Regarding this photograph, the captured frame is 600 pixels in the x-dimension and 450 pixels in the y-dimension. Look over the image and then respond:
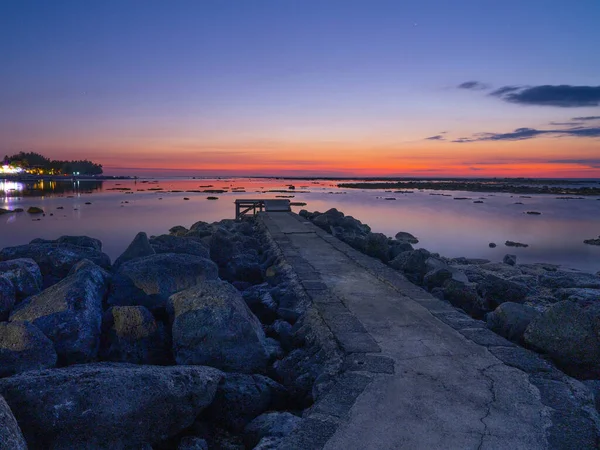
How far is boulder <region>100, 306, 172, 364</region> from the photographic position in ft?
15.4

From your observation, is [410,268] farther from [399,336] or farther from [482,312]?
[399,336]

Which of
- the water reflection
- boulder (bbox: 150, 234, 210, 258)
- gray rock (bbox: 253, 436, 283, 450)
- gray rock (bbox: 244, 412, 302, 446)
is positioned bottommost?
gray rock (bbox: 244, 412, 302, 446)

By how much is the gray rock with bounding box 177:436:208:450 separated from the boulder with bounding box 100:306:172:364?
1.63 meters

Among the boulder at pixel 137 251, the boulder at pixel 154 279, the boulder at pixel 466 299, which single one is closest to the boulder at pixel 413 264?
the boulder at pixel 466 299

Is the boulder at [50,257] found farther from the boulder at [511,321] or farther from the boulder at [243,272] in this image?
the boulder at [511,321]

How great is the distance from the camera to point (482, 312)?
245 inches

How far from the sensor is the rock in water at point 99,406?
9.56 ft

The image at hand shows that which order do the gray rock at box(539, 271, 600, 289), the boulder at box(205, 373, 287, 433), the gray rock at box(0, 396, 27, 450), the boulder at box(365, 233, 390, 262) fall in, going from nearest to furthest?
the gray rock at box(0, 396, 27, 450), the boulder at box(205, 373, 287, 433), the gray rock at box(539, 271, 600, 289), the boulder at box(365, 233, 390, 262)

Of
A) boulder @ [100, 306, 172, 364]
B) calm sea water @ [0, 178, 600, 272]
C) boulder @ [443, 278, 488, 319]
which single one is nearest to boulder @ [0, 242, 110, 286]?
boulder @ [100, 306, 172, 364]

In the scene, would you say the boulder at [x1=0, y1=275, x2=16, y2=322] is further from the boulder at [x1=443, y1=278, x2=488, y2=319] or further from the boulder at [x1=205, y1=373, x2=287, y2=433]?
the boulder at [x1=443, y1=278, x2=488, y2=319]

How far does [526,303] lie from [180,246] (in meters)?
6.32

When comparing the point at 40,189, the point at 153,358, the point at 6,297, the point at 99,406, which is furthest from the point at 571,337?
the point at 40,189

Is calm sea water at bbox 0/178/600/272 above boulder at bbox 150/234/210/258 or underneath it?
underneath

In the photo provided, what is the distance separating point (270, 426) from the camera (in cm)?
324
